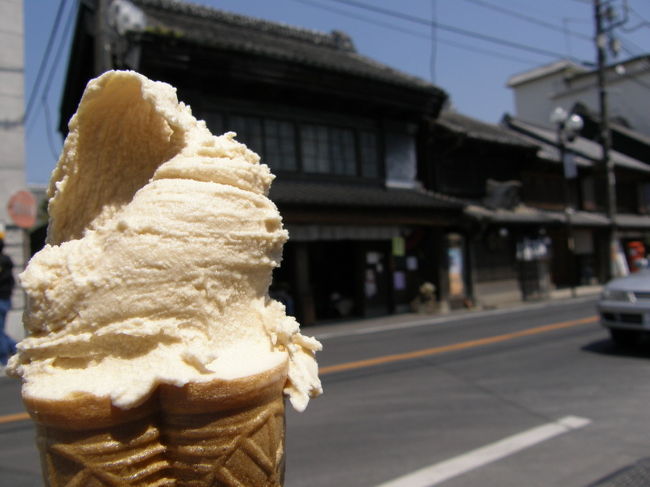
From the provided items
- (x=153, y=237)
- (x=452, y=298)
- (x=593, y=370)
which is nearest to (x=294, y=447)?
(x=153, y=237)

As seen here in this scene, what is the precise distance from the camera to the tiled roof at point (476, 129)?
15536mm

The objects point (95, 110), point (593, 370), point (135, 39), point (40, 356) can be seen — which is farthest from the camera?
point (135, 39)

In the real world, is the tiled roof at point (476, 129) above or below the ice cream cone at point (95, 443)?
above

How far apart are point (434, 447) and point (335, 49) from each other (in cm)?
1574

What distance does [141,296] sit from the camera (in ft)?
4.34

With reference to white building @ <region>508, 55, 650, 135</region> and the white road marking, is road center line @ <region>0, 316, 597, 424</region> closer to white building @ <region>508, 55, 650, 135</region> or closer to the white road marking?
the white road marking

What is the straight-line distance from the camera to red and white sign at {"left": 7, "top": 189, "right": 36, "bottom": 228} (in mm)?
8289

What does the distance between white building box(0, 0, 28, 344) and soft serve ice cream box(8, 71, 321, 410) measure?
9.87 meters

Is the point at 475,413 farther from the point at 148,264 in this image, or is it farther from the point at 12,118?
the point at 12,118

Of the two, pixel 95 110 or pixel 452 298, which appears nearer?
pixel 95 110

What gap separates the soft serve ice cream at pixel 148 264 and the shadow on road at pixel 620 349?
23.2 ft

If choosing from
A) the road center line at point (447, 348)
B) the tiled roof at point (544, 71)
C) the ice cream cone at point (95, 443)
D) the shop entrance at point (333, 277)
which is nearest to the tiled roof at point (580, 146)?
the tiled roof at point (544, 71)

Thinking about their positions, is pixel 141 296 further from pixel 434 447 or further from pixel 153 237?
pixel 434 447

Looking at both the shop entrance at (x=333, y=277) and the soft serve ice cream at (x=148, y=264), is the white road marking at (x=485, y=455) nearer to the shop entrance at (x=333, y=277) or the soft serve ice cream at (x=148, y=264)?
the soft serve ice cream at (x=148, y=264)
